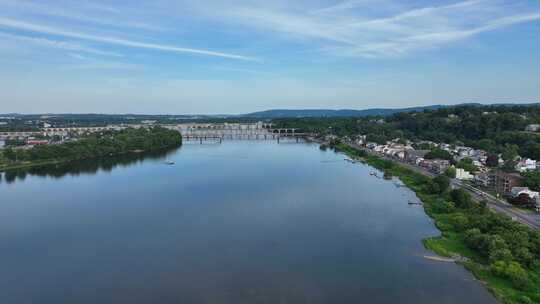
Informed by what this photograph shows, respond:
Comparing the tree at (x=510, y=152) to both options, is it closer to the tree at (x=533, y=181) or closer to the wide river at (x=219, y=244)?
the tree at (x=533, y=181)

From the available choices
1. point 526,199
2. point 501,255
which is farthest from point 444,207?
Answer: point 501,255

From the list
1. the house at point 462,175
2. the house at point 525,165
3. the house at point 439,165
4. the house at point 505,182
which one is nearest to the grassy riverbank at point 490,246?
the house at point 505,182

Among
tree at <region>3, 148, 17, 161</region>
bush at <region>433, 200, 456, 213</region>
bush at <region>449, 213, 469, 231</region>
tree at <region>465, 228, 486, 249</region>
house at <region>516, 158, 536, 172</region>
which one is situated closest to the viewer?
tree at <region>465, 228, 486, 249</region>

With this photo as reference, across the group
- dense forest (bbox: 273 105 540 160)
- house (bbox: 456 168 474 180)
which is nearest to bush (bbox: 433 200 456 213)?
house (bbox: 456 168 474 180)

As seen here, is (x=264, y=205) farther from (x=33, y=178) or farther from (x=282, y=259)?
(x=33, y=178)

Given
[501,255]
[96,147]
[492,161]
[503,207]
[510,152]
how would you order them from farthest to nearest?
1. [96,147]
2. [510,152]
3. [492,161]
4. [503,207]
5. [501,255]

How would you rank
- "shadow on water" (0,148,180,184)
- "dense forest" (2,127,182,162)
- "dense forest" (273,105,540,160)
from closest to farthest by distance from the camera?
"shadow on water" (0,148,180,184) < "dense forest" (273,105,540,160) < "dense forest" (2,127,182,162)

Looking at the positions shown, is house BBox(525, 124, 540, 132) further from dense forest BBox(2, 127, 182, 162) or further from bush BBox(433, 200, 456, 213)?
dense forest BBox(2, 127, 182, 162)

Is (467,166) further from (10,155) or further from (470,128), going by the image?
(10,155)
